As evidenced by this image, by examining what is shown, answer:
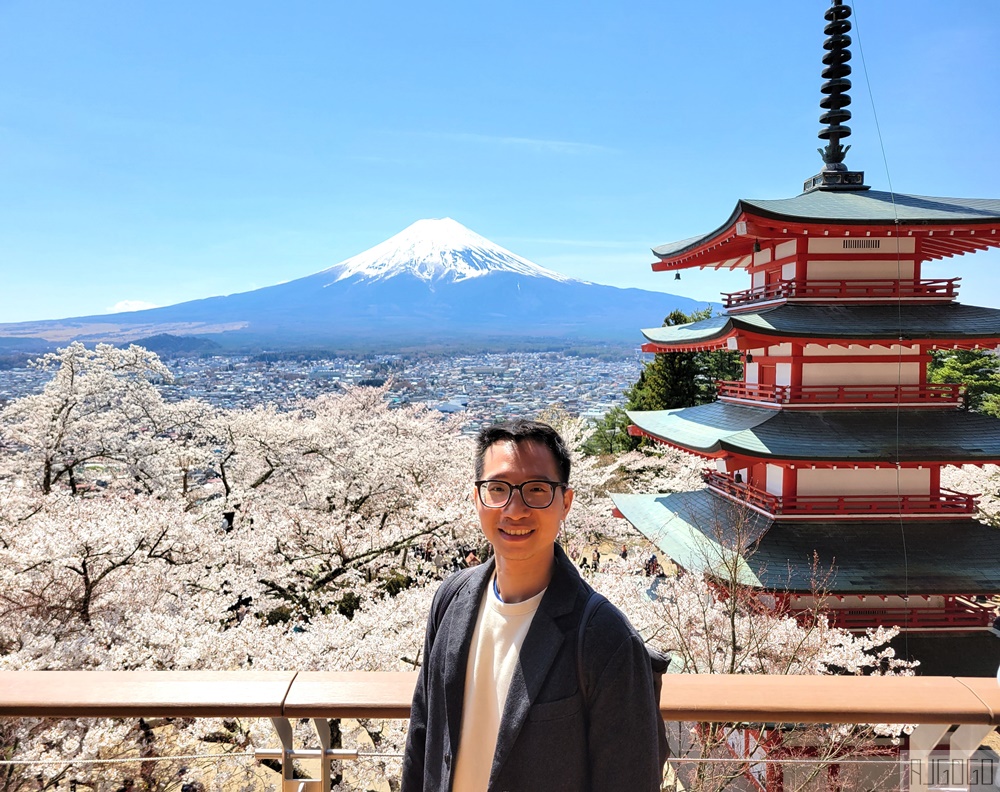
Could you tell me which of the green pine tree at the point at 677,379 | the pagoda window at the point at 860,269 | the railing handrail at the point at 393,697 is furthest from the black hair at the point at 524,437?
the green pine tree at the point at 677,379

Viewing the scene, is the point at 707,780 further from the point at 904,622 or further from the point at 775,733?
→ the point at 904,622

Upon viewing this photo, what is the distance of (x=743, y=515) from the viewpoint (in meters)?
7.42

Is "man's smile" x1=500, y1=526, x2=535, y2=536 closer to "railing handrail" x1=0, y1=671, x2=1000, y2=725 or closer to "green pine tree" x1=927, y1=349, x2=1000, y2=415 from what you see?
"railing handrail" x1=0, y1=671, x2=1000, y2=725

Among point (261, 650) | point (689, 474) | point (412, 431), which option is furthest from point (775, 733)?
point (412, 431)

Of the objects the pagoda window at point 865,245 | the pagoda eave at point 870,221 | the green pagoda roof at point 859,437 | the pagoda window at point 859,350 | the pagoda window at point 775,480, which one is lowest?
the pagoda window at point 775,480

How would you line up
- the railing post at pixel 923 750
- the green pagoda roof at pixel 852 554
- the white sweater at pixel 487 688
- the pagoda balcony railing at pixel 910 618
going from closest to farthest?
the white sweater at pixel 487 688 → the railing post at pixel 923 750 → the green pagoda roof at pixel 852 554 → the pagoda balcony railing at pixel 910 618

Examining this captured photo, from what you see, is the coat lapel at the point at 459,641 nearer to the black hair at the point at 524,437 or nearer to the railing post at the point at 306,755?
the black hair at the point at 524,437

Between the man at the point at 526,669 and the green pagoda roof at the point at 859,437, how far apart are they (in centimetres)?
605

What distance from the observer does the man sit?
3.55ft

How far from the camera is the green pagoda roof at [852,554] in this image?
6.35 m

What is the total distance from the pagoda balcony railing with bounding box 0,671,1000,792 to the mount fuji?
60538mm

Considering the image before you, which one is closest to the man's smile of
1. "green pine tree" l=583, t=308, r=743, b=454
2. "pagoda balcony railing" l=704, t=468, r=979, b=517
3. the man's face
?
the man's face

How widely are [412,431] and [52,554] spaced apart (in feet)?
34.4

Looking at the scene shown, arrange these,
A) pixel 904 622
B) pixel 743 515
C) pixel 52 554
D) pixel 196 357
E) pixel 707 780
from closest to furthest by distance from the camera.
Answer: pixel 707 780 → pixel 52 554 → pixel 904 622 → pixel 743 515 → pixel 196 357
